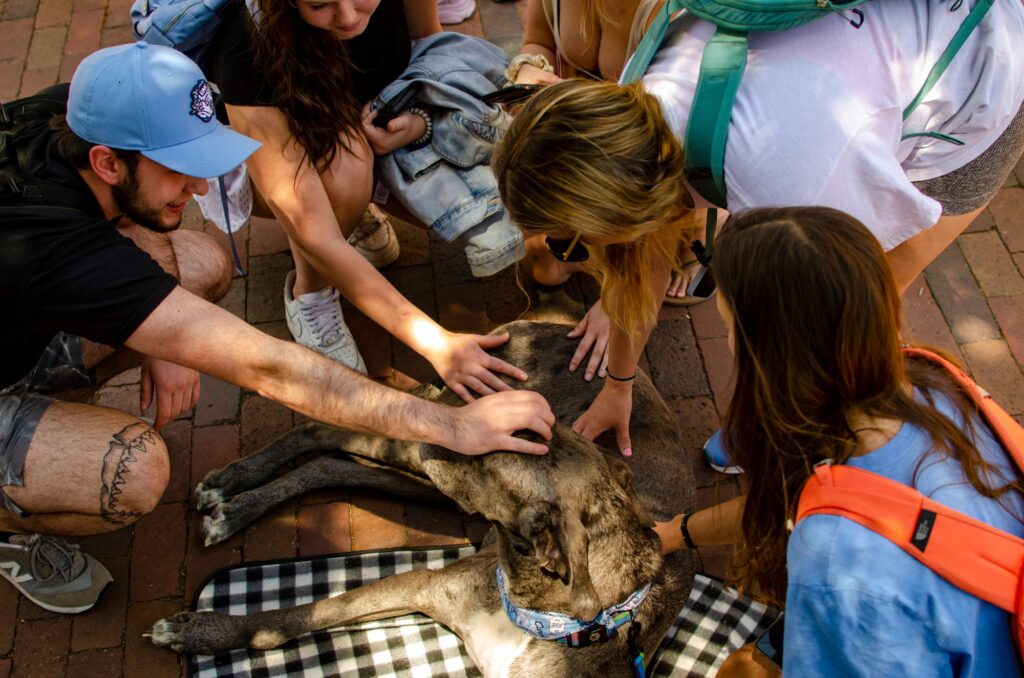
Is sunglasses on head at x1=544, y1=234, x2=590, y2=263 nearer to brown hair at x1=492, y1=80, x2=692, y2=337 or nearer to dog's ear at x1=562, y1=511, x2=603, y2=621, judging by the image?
brown hair at x1=492, y1=80, x2=692, y2=337

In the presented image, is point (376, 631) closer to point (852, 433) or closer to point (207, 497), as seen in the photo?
point (207, 497)

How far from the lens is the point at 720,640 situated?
405 centimetres

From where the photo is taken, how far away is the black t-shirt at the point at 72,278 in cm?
312

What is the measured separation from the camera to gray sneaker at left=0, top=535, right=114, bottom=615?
3908 mm

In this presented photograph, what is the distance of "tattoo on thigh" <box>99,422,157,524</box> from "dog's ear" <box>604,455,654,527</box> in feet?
6.94

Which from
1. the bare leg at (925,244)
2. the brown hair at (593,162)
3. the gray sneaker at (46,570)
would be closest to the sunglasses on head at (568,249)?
the brown hair at (593,162)

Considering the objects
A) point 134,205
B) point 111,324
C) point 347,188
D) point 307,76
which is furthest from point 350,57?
point 111,324

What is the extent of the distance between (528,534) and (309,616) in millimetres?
1519

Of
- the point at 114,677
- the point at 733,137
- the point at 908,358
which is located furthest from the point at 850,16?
the point at 114,677

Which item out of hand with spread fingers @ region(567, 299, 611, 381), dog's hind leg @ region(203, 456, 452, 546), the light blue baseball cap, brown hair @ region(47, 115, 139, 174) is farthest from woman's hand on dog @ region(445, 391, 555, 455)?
brown hair @ region(47, 115, 139, 174)

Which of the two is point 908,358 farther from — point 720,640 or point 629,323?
point 720,640

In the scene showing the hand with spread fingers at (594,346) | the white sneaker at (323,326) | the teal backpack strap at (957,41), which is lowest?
the white sneaker at (323,326)

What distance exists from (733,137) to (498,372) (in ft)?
5.44

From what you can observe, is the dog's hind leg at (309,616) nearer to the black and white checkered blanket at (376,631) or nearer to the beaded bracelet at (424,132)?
the black and white checkered blanket at (376,631)
